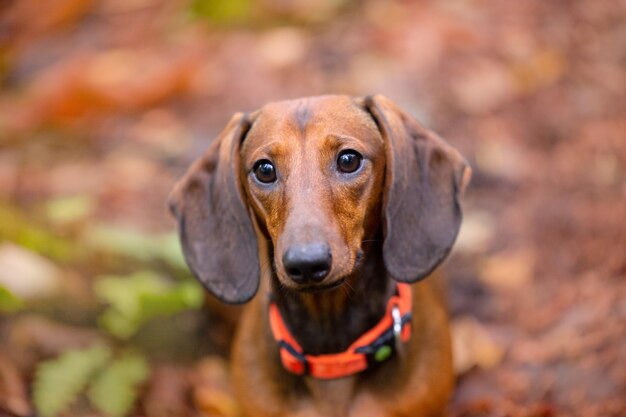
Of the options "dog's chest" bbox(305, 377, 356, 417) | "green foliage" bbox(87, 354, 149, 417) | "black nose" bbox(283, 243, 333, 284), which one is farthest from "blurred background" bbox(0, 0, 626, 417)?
"black nose" bbox(283, 243, 333, 284)

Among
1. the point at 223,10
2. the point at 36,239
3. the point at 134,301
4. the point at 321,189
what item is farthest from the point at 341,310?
the point at 223,10

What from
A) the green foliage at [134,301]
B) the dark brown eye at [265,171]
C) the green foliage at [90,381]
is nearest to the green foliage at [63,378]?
the green foliage at [90,381]

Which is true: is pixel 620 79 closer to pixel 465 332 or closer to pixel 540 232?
pixel 540 232

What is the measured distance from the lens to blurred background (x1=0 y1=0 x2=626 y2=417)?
4.09 m

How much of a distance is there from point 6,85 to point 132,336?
354 centimetres

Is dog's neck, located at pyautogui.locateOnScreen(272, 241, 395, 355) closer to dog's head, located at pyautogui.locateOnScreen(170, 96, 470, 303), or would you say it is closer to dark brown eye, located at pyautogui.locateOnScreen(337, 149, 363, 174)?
dog's head, located at pyautogui.locateOnScreen(170, 96, 470, 303)

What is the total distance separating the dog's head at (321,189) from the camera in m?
3.21

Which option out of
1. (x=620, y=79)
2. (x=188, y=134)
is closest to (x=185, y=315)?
(x=188, y=134)

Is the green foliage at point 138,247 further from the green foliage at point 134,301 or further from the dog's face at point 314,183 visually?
the dog's face at point 314,183

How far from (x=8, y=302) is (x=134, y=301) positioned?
2.12 ft

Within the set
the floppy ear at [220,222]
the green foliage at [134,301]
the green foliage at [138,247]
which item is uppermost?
the floppy ear at [220,222]

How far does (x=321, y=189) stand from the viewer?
316 centimetres

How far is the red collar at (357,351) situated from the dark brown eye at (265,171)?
70cm

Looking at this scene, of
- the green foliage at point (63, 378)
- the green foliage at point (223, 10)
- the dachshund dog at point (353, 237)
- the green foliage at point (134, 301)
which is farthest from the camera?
the green foliage at point (223, 10)
